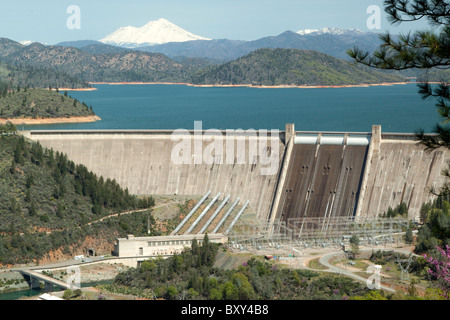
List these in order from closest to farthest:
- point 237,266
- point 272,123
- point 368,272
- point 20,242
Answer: point 368,272
point 237,266
point 20,242
point 272,123

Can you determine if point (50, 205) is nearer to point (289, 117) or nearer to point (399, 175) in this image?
point (399, 175)

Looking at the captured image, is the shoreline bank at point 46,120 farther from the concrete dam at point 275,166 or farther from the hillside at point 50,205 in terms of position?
the hillside at point 50,205

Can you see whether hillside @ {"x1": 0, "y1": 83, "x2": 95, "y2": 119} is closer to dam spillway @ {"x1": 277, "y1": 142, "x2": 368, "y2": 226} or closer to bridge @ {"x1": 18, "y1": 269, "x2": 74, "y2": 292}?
dam spillway @ {"x1": 277, "y1": 142, "x2": 368, "y2": 226}
